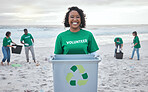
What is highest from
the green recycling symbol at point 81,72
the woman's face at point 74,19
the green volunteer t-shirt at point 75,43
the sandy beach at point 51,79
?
the woman's face at point 74,19

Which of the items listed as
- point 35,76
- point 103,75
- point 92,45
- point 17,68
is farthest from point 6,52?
point 92,45

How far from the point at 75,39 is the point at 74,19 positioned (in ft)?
0.97

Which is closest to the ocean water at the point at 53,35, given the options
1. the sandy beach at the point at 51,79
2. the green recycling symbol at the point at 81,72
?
the sandy beach at the point at 51,79

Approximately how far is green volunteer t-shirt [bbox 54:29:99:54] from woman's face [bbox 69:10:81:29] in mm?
114

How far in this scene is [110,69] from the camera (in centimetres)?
650

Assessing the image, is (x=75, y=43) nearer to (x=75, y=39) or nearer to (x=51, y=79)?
(x=75, y=39)

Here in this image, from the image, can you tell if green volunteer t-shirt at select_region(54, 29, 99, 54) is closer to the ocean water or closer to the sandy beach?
the sandy beach

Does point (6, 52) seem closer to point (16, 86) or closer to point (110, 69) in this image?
point (16, 86)

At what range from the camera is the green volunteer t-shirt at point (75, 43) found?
2.27 m

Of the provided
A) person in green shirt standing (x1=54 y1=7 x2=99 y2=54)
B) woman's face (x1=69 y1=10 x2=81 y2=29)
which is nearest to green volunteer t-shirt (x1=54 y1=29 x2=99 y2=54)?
person in green shirt standing (x1=54 y1=7 x2=99 y2=54)

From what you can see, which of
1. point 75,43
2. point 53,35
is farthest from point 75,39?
point 53,35

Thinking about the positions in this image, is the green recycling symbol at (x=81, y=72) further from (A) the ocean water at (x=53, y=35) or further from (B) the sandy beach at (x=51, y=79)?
(A) the ocean water at (x=53, y=35)

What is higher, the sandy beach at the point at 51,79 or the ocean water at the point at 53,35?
the ocean water at the point at 53,35

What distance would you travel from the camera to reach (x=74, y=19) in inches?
90.6
